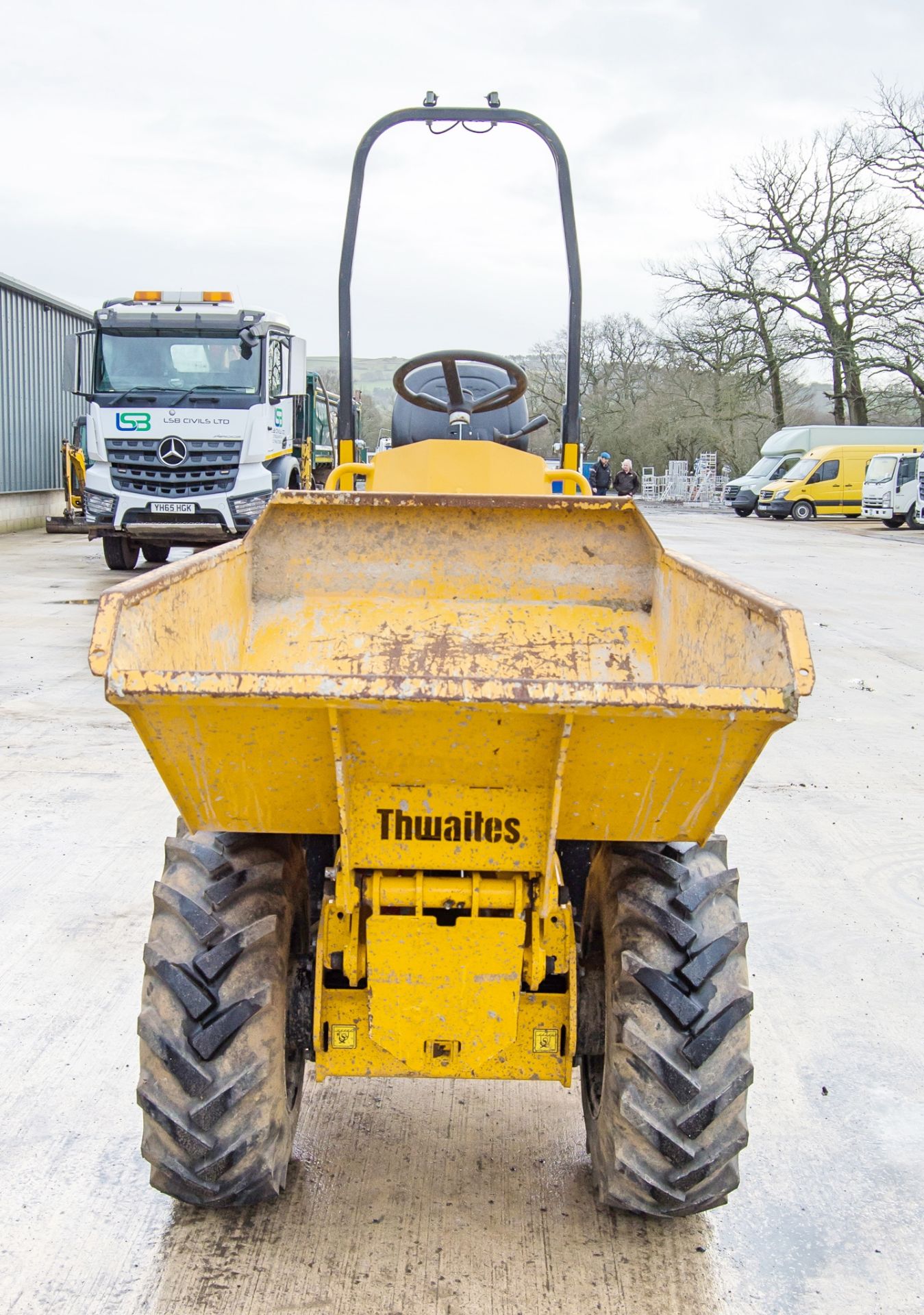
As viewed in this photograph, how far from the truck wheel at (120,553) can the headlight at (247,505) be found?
1.98m

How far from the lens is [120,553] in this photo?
14.3 meters

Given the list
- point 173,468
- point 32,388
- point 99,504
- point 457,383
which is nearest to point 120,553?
point 99,504

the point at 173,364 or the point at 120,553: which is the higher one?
the point at 173,364

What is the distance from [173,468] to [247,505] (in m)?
0.84

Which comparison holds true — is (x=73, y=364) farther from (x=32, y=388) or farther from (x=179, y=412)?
(x=32, y=388)

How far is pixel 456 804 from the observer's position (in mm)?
2283

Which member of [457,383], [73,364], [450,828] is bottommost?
[450,828]

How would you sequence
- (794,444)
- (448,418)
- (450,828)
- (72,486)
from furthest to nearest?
1. (794,444)
2. (72,486)
3. (448,418)
4. (450,828)

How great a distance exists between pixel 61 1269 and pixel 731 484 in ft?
116

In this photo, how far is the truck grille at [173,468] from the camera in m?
12.4

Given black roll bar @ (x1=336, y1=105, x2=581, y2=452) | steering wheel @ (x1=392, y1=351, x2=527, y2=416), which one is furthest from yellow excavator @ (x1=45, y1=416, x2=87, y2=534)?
steering wheel @ (x1=392, y1=351, x2=527, y2=416)

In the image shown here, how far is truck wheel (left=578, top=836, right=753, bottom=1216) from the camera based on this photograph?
2.44 m

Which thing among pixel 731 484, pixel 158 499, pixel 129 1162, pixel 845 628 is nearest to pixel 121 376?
pixel 158 499

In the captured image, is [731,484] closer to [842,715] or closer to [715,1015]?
[842,715]
